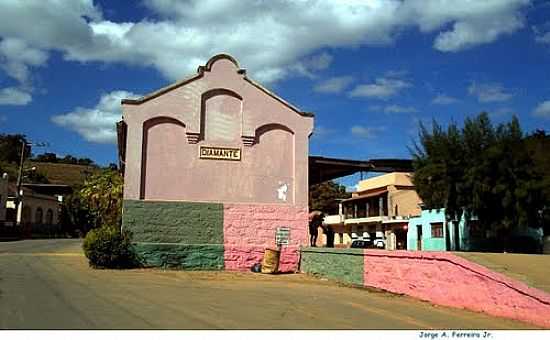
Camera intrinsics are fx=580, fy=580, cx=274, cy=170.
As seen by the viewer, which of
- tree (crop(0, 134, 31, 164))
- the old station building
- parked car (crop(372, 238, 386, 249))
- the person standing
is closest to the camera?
the old station building

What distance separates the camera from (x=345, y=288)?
16.2 meters

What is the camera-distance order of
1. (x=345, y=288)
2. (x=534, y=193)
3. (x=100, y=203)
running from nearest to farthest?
(x=345, y=288) → (x=534, y=193) → (x=100, y=203)

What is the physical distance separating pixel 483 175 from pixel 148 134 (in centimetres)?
1579

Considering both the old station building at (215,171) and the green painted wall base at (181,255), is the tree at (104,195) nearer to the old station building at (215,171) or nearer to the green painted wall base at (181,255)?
the old station building at (215,171)

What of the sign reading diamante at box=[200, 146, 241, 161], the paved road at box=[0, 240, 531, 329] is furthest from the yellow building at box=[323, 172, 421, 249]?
the paved road at box=[0, 240, 531, 329]

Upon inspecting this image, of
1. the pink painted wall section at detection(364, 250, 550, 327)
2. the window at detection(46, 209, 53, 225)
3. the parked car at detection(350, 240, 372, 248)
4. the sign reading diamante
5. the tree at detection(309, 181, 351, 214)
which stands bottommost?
the pink painted wall section at detection(364, 250, 550, 327)

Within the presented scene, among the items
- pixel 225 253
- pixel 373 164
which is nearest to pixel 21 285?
pixel 225 253

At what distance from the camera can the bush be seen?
19.8 metres

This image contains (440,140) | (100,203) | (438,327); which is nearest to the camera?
(438,327)

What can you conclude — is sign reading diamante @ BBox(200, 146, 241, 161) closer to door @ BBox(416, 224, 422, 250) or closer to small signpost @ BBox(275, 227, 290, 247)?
small signpost @ BBox(275, 227, 290, 247)

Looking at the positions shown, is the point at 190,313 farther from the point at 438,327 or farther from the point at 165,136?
the point at 165,136

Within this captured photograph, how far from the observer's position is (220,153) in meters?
21.8

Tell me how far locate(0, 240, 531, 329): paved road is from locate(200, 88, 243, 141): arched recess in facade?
6.28m

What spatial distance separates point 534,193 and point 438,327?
773 inches
